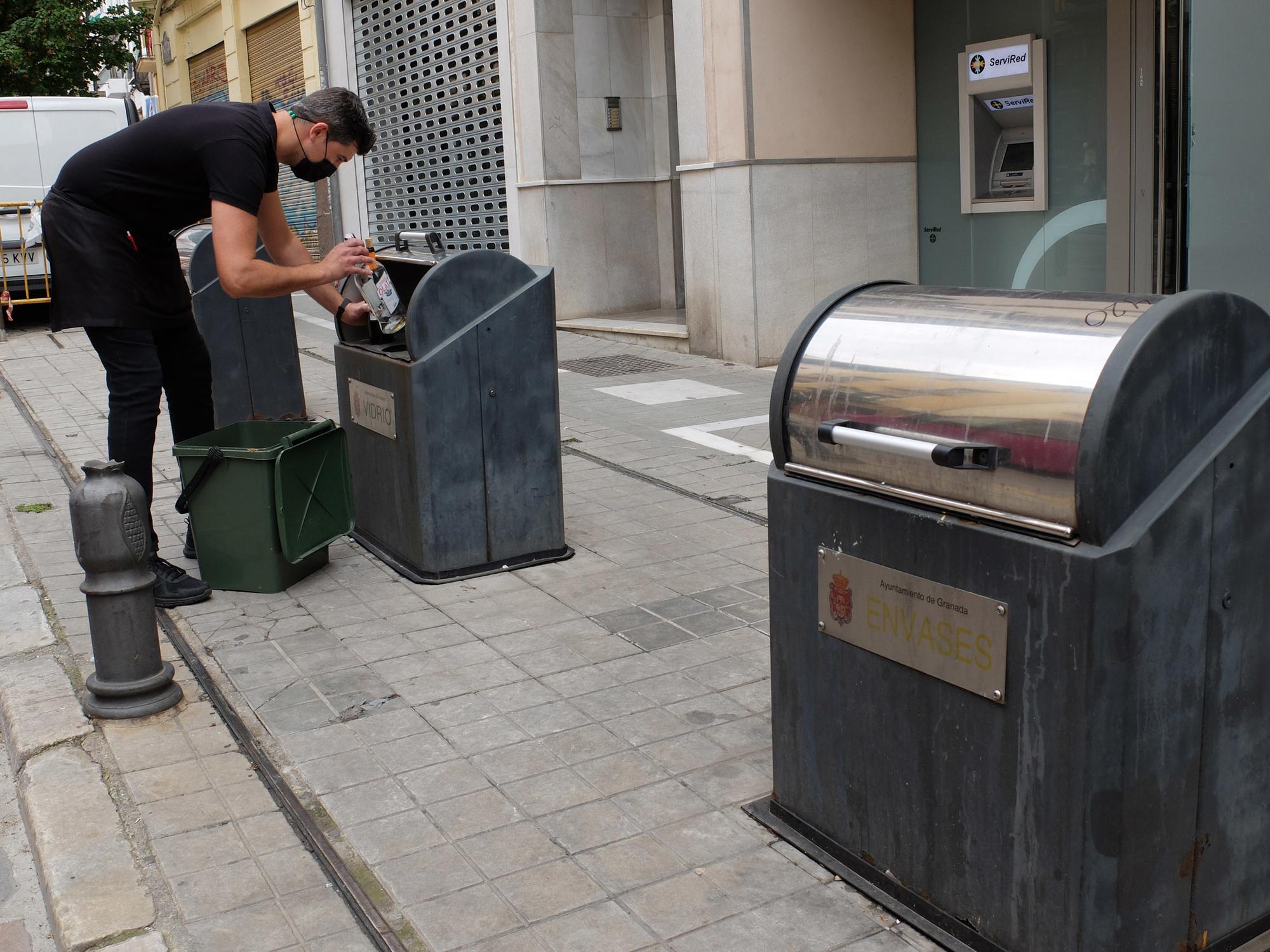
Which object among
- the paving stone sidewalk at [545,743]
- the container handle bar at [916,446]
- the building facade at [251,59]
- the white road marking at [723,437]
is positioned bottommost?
the paving stone sidewalk at [545,743]

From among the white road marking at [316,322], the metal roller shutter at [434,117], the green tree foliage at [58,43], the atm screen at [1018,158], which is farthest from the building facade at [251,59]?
the atm screen at [1018,158]

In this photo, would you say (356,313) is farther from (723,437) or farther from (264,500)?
(723,437)

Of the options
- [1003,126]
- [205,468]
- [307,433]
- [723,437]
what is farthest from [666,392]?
[205,468]

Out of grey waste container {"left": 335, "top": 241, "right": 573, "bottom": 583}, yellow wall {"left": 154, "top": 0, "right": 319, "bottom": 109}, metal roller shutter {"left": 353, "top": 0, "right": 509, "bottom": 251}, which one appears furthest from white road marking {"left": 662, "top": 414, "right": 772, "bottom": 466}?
yellow wall {"left": 154, "top": 0, "right": 319, "bottom": 109}

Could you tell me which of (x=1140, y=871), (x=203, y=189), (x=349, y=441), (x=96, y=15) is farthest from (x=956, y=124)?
(x=96, y=15)

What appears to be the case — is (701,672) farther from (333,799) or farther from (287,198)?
(287,198)

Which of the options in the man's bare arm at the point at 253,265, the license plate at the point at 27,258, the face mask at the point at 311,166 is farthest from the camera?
the license plate at the point at 27,258

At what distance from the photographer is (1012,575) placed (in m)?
2.36

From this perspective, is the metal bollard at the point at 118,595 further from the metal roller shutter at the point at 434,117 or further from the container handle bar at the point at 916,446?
the metal roller shutter at the point at 434,117

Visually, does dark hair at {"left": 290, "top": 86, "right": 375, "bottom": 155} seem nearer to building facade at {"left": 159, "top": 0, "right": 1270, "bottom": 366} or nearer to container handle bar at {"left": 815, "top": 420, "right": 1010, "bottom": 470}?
container handle bar at {"left": 815, "top": 420, "right": 1010, "bottom": 470}

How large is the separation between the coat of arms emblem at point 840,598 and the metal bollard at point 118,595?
2236 millimetres

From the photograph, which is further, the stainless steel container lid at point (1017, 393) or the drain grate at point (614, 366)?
the drain grate at point (614, 366)

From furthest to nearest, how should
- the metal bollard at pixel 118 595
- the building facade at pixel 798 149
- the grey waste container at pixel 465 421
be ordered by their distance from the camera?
the building facade at pixel 798 149 → the grey waste container at pixel 465 421 → the metal bollard at pixel 118 595

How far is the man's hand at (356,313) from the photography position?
5.35m
